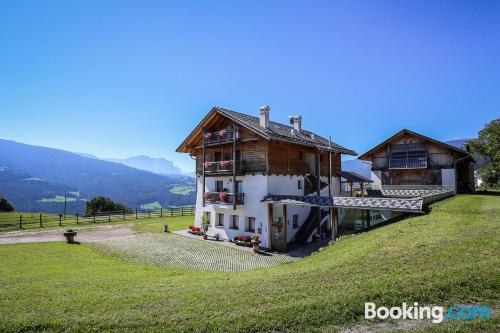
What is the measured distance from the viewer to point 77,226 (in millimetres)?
32531

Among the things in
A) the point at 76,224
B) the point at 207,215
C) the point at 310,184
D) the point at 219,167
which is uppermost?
the point at 219,167

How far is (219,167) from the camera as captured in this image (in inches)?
1035

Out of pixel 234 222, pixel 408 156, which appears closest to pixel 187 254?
pixel 234 222

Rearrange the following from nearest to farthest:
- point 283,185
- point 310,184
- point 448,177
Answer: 1. point 283,185
2. point 310,184
3. point 448,177

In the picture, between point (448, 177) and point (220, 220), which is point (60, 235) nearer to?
point (220, 220)

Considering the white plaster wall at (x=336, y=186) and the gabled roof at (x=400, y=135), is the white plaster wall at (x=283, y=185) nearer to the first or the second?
the white plaster wall at (x=336, y=186)

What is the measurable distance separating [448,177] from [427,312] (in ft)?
98.1

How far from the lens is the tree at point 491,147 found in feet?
142

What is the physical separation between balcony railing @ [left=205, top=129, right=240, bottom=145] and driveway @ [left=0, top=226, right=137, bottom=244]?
38.3 ft

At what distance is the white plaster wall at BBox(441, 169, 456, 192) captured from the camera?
30.2 meters

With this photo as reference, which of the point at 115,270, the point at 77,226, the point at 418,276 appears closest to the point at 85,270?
the point at 115,270

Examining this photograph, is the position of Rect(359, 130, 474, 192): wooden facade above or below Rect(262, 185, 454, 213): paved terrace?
above

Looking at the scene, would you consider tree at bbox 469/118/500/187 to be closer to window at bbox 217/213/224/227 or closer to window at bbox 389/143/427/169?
window at bbox 389/143/427/169

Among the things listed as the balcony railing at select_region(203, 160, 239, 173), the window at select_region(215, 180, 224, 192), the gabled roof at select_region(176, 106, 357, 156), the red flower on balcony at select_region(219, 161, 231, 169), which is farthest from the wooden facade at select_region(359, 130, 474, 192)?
the red flower on balcony at select_region(219, 161, 231, 169)
